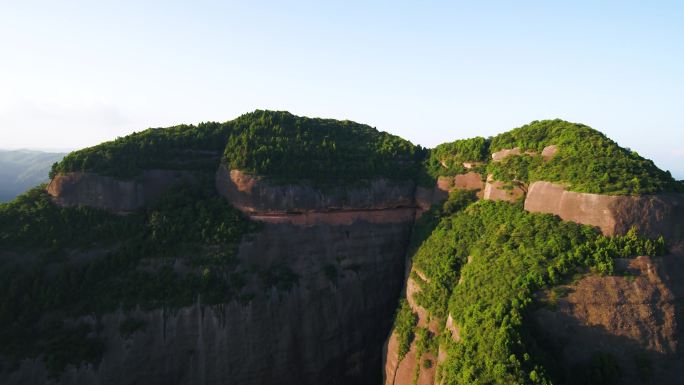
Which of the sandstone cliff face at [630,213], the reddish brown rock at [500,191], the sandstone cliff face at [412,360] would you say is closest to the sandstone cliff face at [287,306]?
the sandstone cliff face at [412,360]

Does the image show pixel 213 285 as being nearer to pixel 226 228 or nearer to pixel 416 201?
pixel 226 228

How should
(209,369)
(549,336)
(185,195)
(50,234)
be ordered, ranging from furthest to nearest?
(185,195) → (50,234) → (209,369) → (549,336)

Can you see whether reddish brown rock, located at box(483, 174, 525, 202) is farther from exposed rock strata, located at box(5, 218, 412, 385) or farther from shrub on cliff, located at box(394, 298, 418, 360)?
shrub on cliff, located at box(394, 298, 418, 360)

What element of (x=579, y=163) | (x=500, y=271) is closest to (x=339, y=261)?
(x=500, y=271)

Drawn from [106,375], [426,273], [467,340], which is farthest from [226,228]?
[467,340]

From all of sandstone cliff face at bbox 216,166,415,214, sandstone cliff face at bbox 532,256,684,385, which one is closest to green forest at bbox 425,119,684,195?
sandstone cliff face at bbox 216,166,415,214

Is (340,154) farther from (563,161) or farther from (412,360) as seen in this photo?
(412,360)

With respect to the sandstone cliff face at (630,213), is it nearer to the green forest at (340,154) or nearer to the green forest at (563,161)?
the green forest at (563,161)
